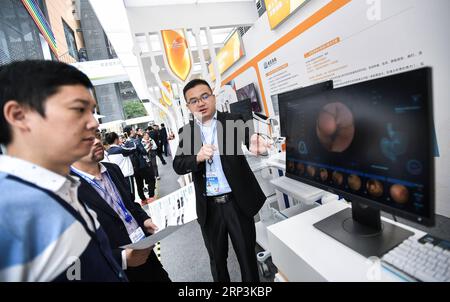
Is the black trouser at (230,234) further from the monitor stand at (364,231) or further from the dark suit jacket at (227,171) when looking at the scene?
the monitor stand at (364,231)

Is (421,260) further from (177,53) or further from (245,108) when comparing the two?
(245,108)

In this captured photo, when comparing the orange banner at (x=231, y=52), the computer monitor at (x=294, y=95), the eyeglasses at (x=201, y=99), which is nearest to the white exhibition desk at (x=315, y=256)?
the computer monitor at (x=294, y=95)

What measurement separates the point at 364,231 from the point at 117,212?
1.24 m

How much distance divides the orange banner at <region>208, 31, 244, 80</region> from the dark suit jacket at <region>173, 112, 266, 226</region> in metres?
3.46

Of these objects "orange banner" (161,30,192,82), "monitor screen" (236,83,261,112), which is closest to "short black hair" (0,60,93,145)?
"orange banner" (161,30,192,82)

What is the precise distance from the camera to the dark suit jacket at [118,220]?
1.07 metres

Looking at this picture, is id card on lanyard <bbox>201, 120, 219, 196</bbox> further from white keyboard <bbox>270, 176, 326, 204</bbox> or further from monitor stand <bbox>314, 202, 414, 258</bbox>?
monitor stand <bbox>314, 202, 414, 258</bbox>

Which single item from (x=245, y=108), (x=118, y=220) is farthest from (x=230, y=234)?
(x=245, y=108)

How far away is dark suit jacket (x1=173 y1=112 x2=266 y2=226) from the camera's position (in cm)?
148

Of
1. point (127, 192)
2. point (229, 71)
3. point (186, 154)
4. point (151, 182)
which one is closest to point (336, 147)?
Answer: point (186, 154)

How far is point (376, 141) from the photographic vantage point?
640 mm

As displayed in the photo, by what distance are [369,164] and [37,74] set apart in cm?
99

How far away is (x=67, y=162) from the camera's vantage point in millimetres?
623

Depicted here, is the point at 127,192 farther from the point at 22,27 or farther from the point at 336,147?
the point at 22,27
